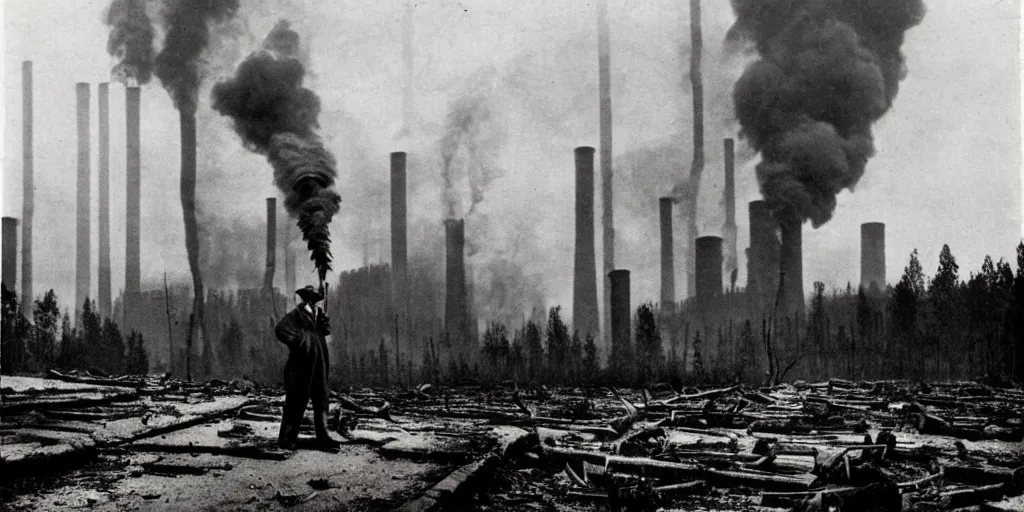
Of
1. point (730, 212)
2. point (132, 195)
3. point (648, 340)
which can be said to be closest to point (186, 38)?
point (132, 195)

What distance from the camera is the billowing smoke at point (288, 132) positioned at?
12375mm

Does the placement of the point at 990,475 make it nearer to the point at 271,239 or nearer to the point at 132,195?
the point at 271,239

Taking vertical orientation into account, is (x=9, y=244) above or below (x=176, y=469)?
above

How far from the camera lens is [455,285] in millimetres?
29703

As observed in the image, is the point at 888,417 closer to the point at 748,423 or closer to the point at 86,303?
the point at 748,423

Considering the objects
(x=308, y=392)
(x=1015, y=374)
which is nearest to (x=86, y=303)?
(x=308, y=392)

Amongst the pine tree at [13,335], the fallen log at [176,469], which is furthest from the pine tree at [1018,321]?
the pine tree at [13,335]

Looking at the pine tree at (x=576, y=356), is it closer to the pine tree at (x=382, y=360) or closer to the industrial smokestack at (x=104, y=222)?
the pine tree at (x=382, y=360)

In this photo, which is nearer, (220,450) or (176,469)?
(176,469)

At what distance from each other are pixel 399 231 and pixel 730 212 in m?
12.6

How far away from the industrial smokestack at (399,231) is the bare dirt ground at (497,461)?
13569mm

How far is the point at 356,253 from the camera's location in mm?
28359

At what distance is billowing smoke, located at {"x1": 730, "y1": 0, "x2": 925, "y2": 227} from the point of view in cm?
2331

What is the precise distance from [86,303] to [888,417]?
26422 millimetres
